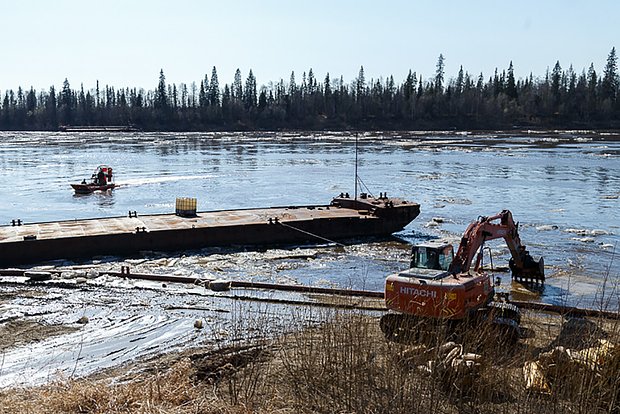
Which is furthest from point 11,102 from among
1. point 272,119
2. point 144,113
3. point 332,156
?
point 332,156

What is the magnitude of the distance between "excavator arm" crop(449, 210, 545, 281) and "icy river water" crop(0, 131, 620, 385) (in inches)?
24.5

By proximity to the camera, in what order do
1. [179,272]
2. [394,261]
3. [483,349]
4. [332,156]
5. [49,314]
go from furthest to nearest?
[332,156]
[394,261]
[179,272]
[49,314]
[483,349]

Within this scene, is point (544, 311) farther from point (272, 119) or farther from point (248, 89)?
point (248, 89)

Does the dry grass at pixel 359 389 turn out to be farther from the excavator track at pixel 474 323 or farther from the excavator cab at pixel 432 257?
the excavator cab at pixel 432 257

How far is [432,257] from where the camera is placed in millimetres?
13023

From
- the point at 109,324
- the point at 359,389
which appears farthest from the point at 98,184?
the point at 359,389

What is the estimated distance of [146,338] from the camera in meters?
13.8

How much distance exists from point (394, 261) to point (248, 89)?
156714 millimetres

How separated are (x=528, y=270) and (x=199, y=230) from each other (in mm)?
12036

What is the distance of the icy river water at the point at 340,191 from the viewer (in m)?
20.8

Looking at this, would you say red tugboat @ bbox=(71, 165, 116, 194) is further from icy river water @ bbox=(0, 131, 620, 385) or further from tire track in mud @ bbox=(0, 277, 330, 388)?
tire track in mud @ bbox=(0, 277, 330, 388)

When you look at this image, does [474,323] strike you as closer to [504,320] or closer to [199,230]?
[504,320]

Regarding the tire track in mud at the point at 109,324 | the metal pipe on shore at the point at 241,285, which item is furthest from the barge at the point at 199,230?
the tire track in mud at the point at 109,324

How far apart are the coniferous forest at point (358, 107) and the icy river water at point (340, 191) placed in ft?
194
